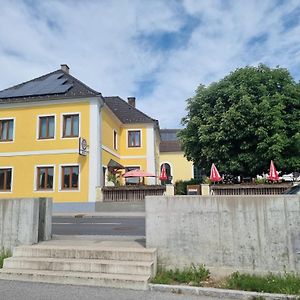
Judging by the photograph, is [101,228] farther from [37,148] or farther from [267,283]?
[37,148]

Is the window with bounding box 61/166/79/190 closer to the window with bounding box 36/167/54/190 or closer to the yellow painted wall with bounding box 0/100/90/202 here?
the yellow painted wall with bounding box 0/100/90/202

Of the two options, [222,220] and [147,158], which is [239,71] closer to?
[147,158]

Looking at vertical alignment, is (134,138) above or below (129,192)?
above

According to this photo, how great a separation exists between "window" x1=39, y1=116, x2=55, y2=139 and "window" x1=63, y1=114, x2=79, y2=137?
89 centimetres

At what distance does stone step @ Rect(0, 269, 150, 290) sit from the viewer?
18.1 ft

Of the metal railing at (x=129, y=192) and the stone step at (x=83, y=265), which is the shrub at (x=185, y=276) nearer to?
the stone step at (x=83, y=265)

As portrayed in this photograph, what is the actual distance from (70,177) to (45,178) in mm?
1853

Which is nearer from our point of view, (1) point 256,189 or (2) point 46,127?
(1) point 256,189

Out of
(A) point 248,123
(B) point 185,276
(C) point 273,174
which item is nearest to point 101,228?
(B) point 185,276

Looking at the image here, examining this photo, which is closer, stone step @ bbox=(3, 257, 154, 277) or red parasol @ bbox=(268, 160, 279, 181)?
stone step @ bbox=(3, 257, 154, 277)

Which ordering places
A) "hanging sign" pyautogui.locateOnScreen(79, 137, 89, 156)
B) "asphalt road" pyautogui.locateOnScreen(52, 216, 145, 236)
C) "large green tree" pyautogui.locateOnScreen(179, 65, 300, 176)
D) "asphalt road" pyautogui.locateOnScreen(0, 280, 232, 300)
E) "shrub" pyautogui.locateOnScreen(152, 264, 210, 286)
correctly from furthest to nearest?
1. "hanging sign" pyautogui.locateOnScreen(79, 137, 89, 156)
2. "large green tree" pyautogui.locateOnScreen(179, 65, 300, 176)
3. "asphalt road" pyautogui.locateOnScreen(52, 216, 145, 236)
4. "shrub" pyautogui.locateOnScreen(152, 264, 210, 286)
5. "asphalt road" pyautogui.locateOnScreen(0, 280, 232, 300)

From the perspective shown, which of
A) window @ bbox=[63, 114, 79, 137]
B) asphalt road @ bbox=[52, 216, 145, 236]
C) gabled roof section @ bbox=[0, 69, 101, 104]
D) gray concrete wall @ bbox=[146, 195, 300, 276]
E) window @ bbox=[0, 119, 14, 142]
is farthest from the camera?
window @ bbox=[0, 119, 14, 142]

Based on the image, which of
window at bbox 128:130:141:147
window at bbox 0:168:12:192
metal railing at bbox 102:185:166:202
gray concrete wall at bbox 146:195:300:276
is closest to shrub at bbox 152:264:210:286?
gray concrete wall at bbox 146:195:300:276

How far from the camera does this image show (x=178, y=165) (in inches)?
1750
